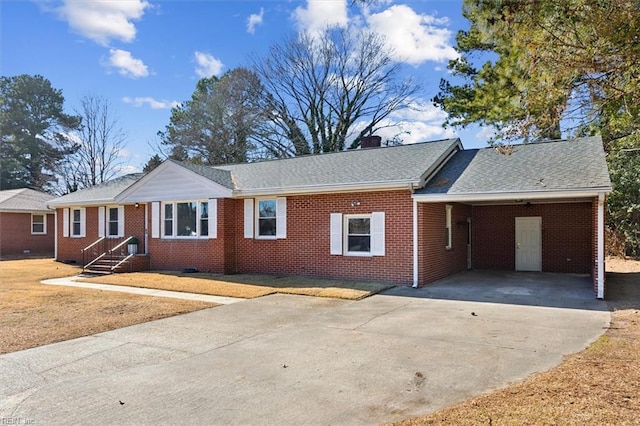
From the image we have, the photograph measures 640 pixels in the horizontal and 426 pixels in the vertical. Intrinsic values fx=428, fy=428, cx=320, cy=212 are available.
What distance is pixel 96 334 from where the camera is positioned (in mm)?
7359

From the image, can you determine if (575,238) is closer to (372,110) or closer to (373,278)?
(373,278)

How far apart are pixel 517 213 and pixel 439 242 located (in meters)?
4.54

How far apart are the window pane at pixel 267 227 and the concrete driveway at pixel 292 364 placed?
5.61m

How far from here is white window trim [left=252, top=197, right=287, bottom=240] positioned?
1420cm

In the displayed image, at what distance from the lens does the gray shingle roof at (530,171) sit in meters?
10.6

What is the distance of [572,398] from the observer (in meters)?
4.11

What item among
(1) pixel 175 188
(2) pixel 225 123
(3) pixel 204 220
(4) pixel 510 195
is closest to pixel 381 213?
(4) pixel 510 195

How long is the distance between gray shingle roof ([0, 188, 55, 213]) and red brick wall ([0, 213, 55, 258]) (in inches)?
23.1

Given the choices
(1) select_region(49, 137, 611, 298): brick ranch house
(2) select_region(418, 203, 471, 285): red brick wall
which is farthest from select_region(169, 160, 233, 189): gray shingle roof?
(2) select_region(418, 203, 471, 285): red brick wall

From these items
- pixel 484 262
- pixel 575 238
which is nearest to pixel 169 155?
pixel 484 262

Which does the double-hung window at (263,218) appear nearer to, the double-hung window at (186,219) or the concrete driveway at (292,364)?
the double-hung window at (186,219)

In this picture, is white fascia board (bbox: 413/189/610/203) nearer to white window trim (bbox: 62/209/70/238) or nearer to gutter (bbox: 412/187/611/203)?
gutter (bbox: 412/187/611/203)

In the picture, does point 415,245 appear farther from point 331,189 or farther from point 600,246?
point 600,246

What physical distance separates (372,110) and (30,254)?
25.0 metres
